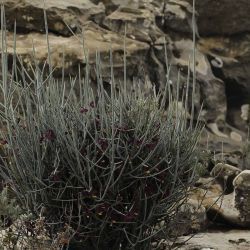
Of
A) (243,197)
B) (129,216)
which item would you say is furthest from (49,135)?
(243,197)

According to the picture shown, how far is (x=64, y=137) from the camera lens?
368 centimetres

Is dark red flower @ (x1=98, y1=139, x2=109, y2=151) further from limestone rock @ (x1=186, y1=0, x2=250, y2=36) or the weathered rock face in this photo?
limestone rock @ (x1=186, y1=0, x2=250, y2=36)

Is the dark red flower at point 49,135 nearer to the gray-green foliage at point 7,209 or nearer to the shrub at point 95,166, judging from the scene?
the shrub at point 95,166

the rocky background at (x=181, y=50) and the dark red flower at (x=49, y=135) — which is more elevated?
the dark red flower at (x=49, y=135)

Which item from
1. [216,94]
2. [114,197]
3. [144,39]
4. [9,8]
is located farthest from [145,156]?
[216,94]

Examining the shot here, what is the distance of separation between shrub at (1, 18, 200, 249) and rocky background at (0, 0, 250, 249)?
5.61 ft

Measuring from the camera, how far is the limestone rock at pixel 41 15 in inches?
400

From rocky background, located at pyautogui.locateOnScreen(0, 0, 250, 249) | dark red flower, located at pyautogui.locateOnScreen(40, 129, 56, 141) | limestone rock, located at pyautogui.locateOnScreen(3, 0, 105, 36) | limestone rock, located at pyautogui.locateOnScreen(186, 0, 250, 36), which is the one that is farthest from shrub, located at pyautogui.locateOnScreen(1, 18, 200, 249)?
limestone rock, located at pyautogui.locateOnScreen(186, 0, 250, 36)

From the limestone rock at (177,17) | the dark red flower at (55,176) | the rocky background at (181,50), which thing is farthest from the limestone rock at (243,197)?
the limestone rock at (177,17)

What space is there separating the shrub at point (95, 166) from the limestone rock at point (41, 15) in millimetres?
6396

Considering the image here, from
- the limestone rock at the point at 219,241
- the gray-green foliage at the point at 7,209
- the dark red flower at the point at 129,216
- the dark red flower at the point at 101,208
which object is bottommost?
the limestone rock at the point at 219,241

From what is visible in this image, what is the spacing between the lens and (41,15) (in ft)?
33.7

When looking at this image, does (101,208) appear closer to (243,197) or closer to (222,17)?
(243,197)

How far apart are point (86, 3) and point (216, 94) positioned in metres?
4.07
